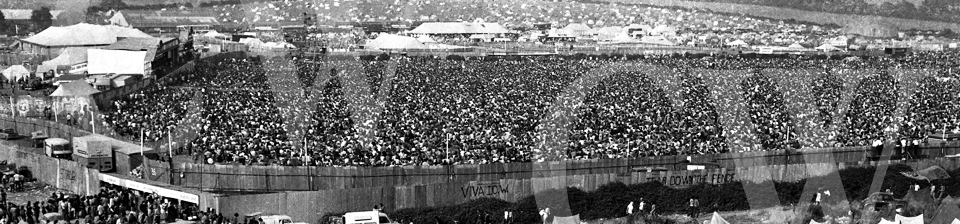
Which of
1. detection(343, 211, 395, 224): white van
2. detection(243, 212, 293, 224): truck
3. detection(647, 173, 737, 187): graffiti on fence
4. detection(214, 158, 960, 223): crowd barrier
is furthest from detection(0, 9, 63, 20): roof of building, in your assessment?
detection(343, 211, 395, 224): white van

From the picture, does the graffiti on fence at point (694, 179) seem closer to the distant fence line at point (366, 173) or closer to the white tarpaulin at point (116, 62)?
the distant fence line at point (366, 173)

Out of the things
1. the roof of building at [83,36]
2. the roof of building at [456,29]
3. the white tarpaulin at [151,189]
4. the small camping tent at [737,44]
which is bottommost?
the small camping tent at [737,44]

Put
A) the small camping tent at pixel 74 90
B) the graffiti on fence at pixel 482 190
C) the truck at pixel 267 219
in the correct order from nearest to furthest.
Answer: the truck at pixel 267 219 → the graffiti on fence at pixel 482 190 → the small camping tent at pixel 74 90

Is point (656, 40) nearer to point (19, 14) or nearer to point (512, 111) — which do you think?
point (19, 14)

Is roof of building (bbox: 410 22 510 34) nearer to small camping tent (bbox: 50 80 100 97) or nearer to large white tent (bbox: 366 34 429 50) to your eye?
large white tent (bbox: 366 34 429 50)

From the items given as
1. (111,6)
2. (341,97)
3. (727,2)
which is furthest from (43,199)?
(727,2)

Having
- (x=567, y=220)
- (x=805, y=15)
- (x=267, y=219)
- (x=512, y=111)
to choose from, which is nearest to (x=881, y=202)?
(x=567, y=220)

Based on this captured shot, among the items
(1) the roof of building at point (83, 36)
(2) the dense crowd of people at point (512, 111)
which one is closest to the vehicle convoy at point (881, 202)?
(2) the dense crowd of people at point (512, 111)
